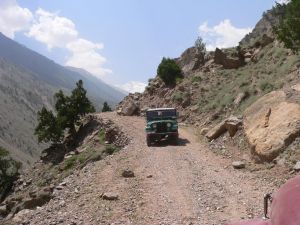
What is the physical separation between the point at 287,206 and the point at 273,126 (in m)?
15.5

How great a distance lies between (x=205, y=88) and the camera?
1766 inches

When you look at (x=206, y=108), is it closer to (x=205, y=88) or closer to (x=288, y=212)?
(x=205, y=88)

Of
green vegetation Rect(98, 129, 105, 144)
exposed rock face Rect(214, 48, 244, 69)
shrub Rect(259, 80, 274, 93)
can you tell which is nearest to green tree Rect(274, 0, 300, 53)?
shrub Rect(259, 80, 274, 93)

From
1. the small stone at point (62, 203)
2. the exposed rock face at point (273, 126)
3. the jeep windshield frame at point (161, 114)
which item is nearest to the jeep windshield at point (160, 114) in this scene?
the jeep windshield frame at point (161, 114)

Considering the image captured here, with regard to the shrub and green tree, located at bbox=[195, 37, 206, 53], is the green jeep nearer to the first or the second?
the shrub

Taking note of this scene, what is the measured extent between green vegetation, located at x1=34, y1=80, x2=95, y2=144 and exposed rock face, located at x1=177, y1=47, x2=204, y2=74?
16.1 metres

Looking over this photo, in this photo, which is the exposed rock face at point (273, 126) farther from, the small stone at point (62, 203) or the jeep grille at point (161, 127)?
the small stone at point (62, 203)

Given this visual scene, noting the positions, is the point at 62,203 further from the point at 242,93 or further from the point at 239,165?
the point at 242,93

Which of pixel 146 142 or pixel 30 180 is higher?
pixel 146 142

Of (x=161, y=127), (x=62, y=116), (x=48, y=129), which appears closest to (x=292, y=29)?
(x=161, y=127)

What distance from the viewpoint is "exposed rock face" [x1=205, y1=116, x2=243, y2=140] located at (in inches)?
961

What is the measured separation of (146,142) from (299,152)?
1410 cm

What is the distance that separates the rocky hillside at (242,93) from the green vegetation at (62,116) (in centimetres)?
505

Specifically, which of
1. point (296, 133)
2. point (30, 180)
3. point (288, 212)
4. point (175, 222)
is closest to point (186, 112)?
point (30, 180)
